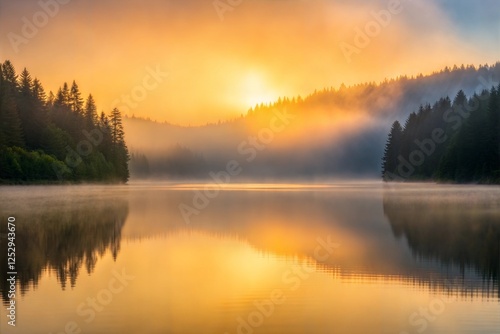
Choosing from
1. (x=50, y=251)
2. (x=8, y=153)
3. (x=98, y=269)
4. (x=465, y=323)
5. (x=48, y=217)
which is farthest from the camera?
(x=8, y=153)

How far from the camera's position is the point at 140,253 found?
2958cm

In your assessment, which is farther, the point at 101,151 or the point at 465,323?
the point at 101,151

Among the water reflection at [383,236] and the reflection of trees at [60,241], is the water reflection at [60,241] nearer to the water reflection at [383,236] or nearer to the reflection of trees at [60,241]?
the reflection of trees at [60,241]

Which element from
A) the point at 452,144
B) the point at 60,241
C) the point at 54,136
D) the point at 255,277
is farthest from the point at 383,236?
the point at 54,136

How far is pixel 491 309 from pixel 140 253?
17646mm

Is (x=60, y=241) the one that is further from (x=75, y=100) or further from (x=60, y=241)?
(x=75, y=100)

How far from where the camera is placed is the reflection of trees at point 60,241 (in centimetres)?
2389

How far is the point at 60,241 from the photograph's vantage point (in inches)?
1294

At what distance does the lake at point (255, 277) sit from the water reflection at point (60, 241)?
0.26 ft

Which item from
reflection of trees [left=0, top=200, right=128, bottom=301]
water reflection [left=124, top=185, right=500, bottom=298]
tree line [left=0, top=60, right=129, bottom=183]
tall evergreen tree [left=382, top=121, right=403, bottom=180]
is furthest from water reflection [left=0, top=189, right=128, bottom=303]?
tall evergreen tree [left=382, top=121, right=403, bottom=180]

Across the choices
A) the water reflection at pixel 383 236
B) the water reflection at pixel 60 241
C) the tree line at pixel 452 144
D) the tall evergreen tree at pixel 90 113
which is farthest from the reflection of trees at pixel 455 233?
the tall evergreen tree at pixel 90 113

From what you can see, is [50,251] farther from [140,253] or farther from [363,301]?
[363,301]

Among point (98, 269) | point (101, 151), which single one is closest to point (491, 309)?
point (98, 269)

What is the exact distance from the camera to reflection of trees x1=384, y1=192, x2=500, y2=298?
85.9 ft
